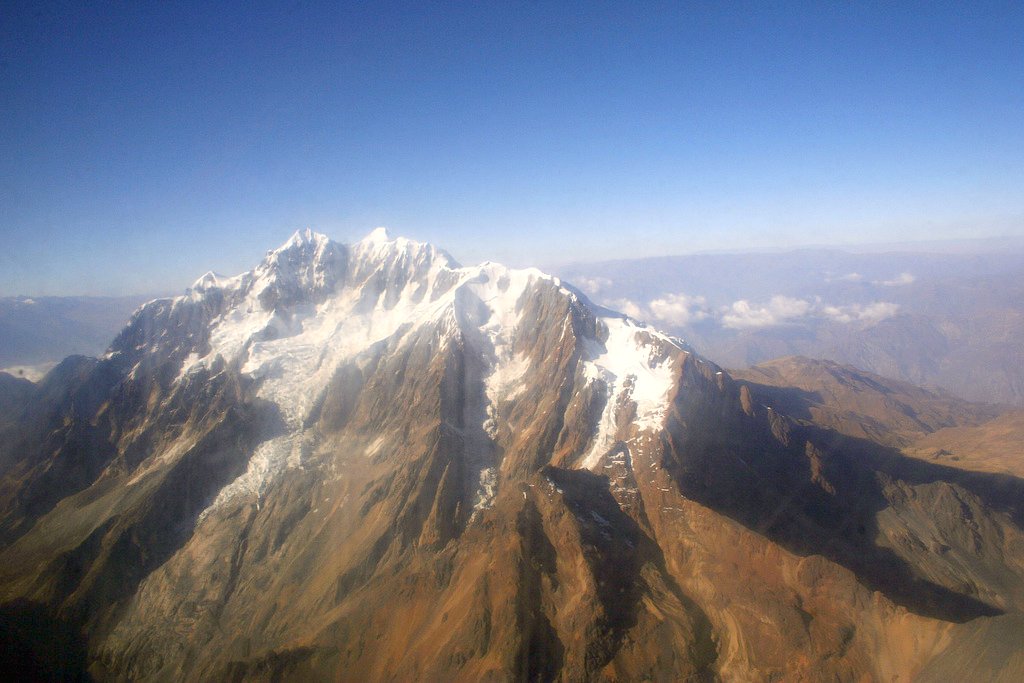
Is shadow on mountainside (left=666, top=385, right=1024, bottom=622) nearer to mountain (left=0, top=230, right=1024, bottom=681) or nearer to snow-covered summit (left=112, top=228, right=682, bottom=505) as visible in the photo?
mountain (left=0, top=230, right=1024, bottom=681)

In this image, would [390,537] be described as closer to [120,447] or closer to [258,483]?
[258,483]

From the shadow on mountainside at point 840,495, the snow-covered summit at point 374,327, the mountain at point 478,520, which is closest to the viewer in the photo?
the mountain at point 478,520

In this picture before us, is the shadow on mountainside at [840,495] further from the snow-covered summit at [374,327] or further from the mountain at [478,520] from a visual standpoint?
the snow-covered summit at [374,327]

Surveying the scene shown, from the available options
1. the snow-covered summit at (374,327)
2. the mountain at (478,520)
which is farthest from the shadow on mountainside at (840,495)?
the snow-covered summit at (374,327)

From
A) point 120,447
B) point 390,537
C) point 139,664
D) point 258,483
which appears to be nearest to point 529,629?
point 390,537

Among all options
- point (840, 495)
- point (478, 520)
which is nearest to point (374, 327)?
point (478, 520)

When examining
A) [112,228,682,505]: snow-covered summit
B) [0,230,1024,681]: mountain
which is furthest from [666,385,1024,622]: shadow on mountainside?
[112,228,682,505]: snow-covered summit

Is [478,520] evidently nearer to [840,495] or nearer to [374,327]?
[840,495]

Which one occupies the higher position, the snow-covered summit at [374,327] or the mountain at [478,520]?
the snow-covered summit at [374,327]
